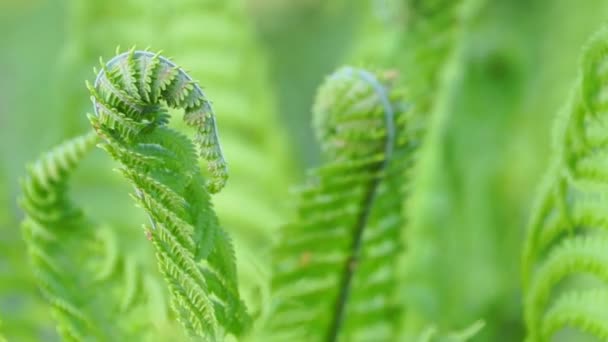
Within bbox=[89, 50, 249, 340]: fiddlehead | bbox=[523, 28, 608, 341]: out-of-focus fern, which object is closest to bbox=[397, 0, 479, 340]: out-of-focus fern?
bbox=[523, 28, 608, 341]: out-of-focus fern

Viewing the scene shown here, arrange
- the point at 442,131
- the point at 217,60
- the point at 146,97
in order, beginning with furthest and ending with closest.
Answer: the point at 217,60 < the point at 442,131 < the point at 146,97

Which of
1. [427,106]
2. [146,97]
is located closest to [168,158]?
[146,97]

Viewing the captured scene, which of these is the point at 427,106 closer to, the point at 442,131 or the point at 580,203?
the point at 442,131

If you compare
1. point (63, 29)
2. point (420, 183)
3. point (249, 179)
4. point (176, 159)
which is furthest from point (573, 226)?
point (63, 29)

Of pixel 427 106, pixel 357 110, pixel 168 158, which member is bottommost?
pixel 168 158

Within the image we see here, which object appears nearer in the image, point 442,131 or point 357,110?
point 357,110

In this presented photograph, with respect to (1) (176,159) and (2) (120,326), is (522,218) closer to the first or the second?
(2) (120,326)

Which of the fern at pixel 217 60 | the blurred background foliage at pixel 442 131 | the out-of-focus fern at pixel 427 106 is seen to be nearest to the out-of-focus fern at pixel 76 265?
the blurred background foliage at pixel 442 131
